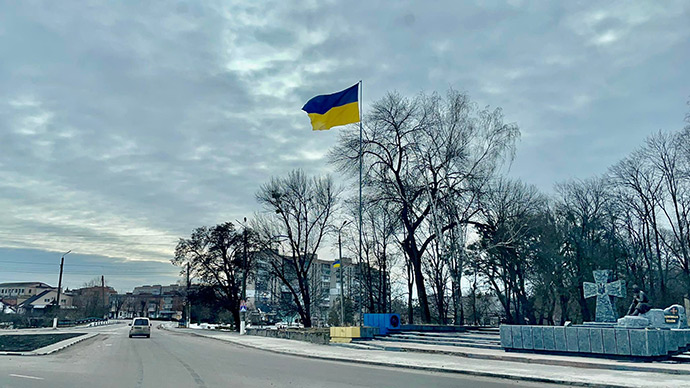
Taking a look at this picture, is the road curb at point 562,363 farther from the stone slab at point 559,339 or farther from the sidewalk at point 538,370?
the stone slab at point 559,339

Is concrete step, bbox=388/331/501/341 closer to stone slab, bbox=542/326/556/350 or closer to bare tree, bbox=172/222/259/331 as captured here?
stone slab, bbox=542/326/556/350

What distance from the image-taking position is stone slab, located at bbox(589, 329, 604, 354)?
16000 millimetres

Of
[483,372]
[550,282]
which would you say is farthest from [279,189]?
[483,372]

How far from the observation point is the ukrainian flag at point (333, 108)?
87.6 ft

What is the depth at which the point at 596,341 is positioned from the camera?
A: 16172 millimetres

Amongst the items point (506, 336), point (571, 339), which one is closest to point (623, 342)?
point (571, 339)

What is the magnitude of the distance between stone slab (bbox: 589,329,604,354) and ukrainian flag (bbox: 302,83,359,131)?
50.2ft

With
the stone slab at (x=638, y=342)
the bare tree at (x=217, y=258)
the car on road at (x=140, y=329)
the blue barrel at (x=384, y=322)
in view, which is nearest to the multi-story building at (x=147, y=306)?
the bare tree at (x=217, y=258)

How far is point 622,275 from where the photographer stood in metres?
40.6

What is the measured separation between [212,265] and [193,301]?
4.87 meters

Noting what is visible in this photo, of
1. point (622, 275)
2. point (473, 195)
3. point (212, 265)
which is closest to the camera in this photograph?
point (473, 195)

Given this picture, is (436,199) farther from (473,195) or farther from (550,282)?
(550,282)

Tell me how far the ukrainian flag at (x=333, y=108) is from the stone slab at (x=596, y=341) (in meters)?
15.3

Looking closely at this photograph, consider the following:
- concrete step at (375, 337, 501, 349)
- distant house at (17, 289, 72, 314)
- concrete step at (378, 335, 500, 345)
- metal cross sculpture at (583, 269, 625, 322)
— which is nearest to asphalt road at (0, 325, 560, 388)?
concrete step at (375, 337, 501, 349)
